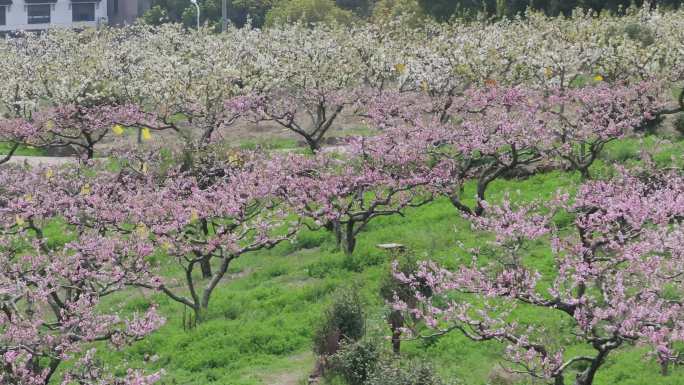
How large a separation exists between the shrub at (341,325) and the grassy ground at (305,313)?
0.48m

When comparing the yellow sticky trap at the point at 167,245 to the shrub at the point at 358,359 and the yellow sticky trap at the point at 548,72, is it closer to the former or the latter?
the shrub at the point at 358,359

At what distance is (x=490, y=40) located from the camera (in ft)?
131

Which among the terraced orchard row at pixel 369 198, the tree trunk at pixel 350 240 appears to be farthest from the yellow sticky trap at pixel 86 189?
the tree trunk at pixel 350 240

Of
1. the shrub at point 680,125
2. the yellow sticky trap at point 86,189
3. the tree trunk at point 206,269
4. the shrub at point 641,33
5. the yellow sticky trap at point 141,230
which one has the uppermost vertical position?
the shrub at point 641,33

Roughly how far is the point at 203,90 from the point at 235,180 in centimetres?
1175

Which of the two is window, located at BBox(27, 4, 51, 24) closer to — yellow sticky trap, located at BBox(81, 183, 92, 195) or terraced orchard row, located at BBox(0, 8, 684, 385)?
terraced orchard row, located at BBox(0, 8, 684, 385)

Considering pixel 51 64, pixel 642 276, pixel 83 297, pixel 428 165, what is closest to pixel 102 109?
pixel 51 64

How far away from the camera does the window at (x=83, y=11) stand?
13425 cm

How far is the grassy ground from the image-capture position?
19.4 meters

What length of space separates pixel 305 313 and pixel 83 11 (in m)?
122

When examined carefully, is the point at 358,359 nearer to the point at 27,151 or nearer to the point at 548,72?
the point at 548,72

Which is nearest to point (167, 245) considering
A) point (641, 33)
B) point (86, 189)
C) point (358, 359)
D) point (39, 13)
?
point (86, 189)

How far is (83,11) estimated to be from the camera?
135 metres

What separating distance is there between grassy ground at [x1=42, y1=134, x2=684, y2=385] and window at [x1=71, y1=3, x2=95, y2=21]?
11494cm
